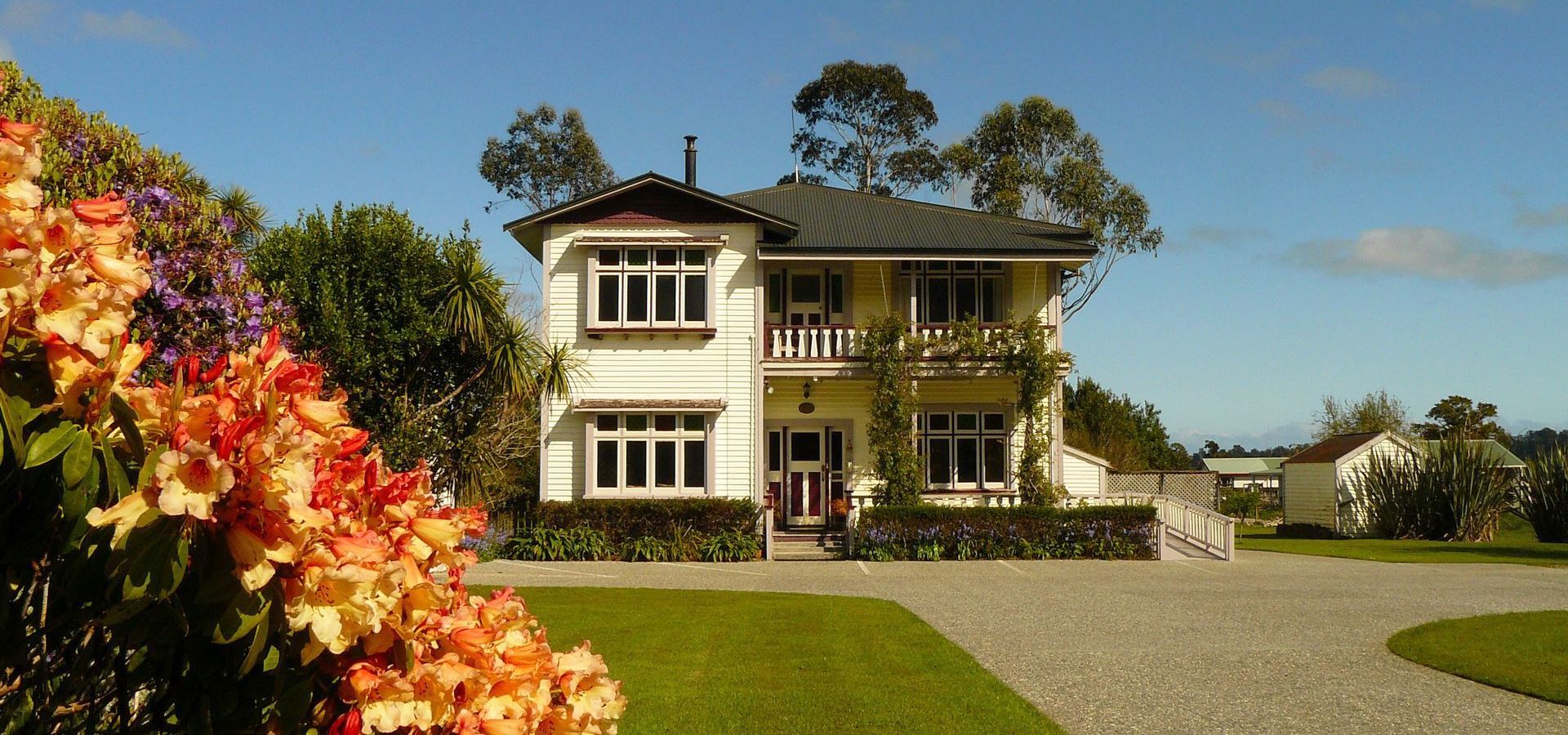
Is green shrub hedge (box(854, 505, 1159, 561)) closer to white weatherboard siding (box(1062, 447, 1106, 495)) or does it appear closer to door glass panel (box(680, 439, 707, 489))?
door glass panel (box(680, 439, 707, 489))

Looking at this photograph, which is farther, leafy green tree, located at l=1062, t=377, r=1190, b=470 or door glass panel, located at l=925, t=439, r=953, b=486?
leafy green tree, located at l=1062, t=377, r=1190, b=470

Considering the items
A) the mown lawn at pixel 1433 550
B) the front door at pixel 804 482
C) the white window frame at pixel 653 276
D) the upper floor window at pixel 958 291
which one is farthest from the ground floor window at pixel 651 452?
the mown lawn at pixel 1433 550

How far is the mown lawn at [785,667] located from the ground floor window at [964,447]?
10.00m

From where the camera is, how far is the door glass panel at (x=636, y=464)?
74.9ft

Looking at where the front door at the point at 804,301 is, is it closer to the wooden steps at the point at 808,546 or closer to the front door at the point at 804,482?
the front door at the point at 804,482

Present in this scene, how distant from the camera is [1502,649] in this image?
10.8m

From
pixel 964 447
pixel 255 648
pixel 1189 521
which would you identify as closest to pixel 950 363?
pixel 964 447

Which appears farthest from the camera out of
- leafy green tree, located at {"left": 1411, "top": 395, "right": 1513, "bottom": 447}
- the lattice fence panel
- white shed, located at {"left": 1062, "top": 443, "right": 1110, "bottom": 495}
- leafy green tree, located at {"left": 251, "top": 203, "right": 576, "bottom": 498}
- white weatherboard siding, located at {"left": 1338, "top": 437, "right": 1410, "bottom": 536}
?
leafy green tree, located at {"left": 1411, "top": 395, "right": 1513, "bottom": 447}

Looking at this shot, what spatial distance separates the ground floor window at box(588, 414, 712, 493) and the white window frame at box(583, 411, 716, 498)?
0.02 metres

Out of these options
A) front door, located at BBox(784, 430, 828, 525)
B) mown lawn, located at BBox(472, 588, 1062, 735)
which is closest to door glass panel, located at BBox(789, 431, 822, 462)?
front door, located at BBox(784, 430, 828, 525)

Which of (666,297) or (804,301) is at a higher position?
(804,301)

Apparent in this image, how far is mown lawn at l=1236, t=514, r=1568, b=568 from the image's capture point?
76.1ft

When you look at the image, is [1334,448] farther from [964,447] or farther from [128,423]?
[128,423]

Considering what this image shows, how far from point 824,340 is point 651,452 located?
403cm
